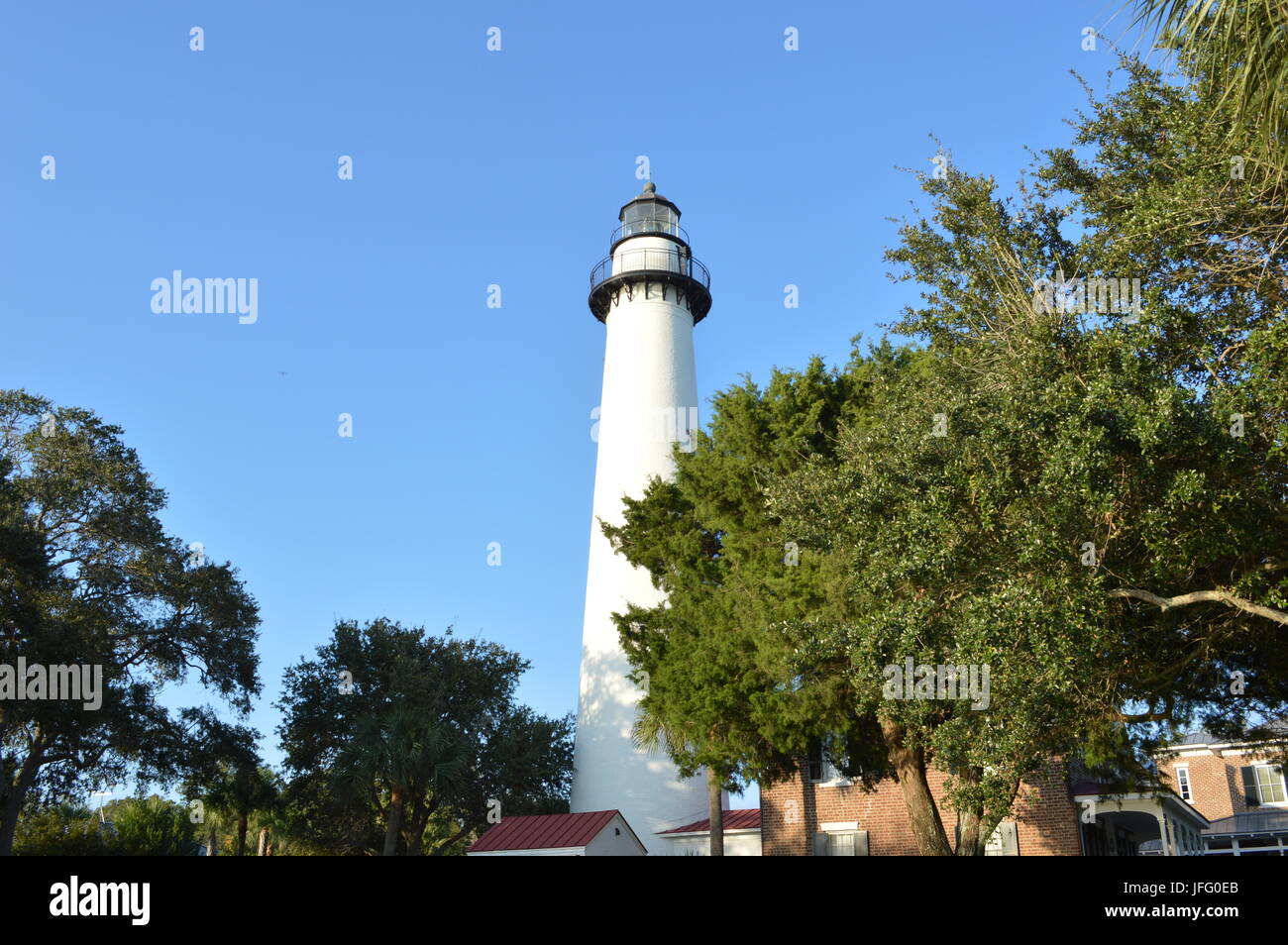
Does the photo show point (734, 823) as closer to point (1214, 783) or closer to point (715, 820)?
point (715, 820)

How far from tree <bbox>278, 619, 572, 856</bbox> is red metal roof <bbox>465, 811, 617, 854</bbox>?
12640 millimetres

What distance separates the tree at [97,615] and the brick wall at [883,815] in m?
Answer: 20.3

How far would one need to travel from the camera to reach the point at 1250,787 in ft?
138

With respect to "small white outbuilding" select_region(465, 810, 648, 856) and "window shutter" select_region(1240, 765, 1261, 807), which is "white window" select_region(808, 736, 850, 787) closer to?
"small white outbuilding" select_region(465, 810, 648, 856)

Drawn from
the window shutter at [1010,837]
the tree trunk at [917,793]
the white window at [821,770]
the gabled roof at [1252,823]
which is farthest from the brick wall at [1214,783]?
the tree trunk at [917,793]

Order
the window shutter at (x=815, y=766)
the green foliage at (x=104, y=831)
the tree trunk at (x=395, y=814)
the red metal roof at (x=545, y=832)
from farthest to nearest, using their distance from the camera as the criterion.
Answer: the green foliage at (x=104, y=831)
the tree trunk at (x=395, y=814)
the window shutter at (x=815, y=766)
the red metal roof at (x=545, y=832)

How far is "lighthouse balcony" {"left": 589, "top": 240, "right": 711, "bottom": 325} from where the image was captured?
3794cm

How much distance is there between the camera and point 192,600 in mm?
34531

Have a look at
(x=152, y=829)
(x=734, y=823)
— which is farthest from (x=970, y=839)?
(x=152, y=829)

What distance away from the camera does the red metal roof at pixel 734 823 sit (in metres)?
30.6

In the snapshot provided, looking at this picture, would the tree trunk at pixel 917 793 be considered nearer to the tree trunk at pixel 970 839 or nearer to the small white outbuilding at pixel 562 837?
the tree trunk at pixel 970 839

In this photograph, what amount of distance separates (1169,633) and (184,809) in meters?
47.5
